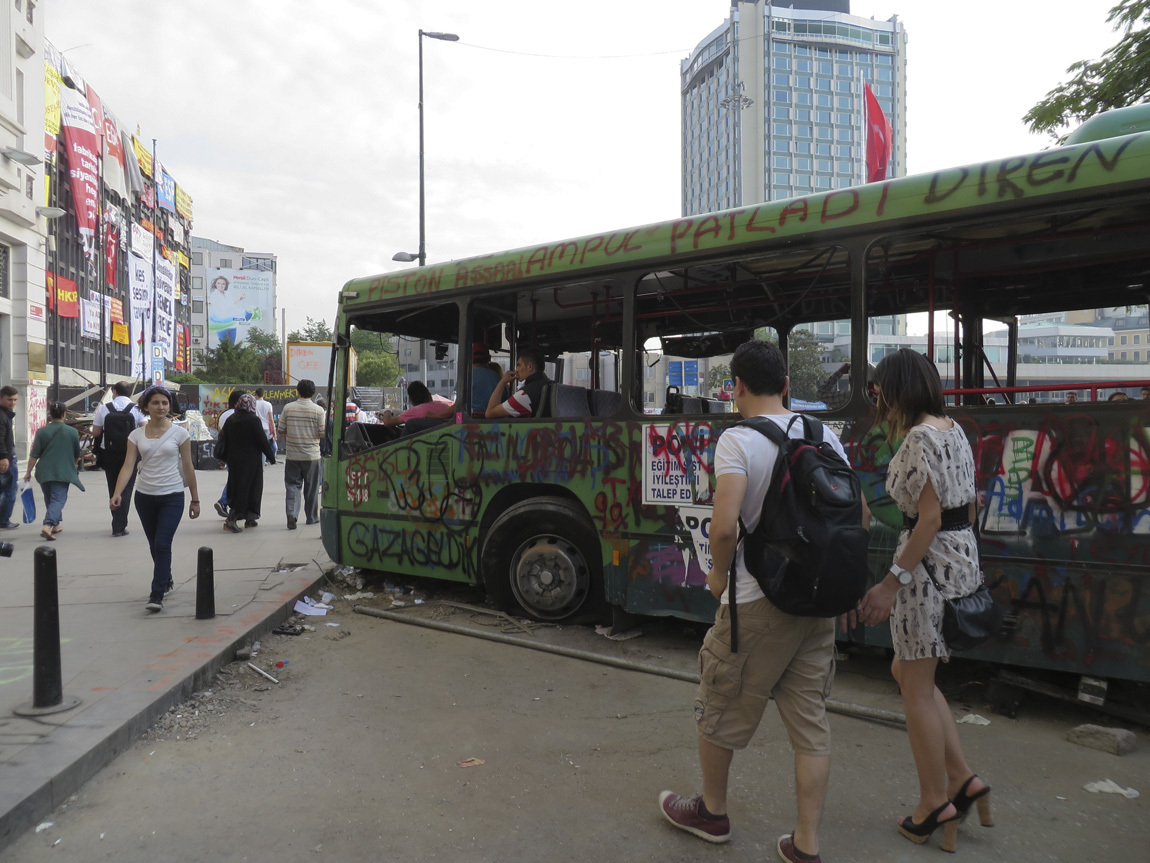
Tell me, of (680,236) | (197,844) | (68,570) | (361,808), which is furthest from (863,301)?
(68,570)

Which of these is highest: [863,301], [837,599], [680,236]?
[680,236]

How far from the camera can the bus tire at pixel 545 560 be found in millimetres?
5547

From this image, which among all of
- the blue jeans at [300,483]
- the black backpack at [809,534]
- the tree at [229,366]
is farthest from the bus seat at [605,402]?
the tree at [229,366]

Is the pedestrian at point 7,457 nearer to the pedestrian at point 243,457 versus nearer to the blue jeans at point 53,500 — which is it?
the blue jeans at point 53,500

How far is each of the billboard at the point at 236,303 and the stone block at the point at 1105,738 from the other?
110 m

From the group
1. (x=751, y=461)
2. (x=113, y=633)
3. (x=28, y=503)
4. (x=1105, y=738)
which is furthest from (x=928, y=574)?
(x=28, y=503)

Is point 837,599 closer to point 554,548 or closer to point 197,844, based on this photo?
point 197,844

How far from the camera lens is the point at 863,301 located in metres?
4.43

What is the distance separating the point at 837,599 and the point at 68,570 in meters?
7.66

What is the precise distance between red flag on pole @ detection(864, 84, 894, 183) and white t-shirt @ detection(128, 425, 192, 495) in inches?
303

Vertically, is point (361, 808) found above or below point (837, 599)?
below

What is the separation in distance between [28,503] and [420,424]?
22.9 ft

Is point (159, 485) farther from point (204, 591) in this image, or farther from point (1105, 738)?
point (1105, 738)

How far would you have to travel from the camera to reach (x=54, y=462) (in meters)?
9.62
